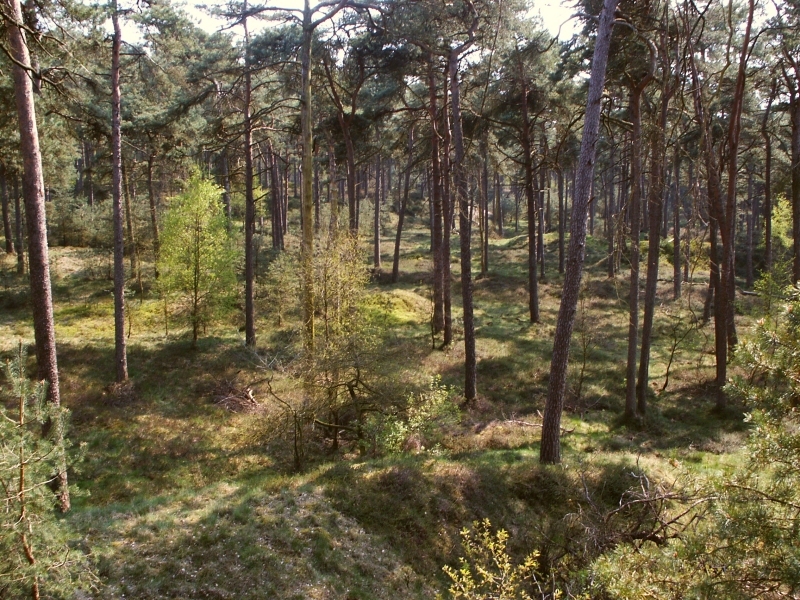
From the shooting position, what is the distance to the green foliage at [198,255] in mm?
18875

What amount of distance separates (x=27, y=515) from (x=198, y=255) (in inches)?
639

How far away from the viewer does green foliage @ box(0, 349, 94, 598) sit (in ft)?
12.6

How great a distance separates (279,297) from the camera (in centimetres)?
2177

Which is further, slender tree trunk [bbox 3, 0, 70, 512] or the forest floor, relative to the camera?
slender tree trunk [bbox 3, 0, 70, 512]

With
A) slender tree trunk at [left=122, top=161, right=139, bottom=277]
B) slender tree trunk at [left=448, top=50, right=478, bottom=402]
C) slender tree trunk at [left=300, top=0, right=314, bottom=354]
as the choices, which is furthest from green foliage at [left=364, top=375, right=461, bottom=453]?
slender tree trunk at [left=122, top=161, right=139, bottom=277]

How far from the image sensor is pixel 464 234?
14.8m

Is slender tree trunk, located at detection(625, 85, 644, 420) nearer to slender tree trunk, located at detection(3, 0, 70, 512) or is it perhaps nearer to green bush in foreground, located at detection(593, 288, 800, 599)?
green bush in foreground, located at detection(593, 288, 800, 599)

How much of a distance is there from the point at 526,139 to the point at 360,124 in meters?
6.92

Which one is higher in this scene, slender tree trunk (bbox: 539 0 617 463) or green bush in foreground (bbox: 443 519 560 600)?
slender tree trunk (bbox: 539 0 617 463)

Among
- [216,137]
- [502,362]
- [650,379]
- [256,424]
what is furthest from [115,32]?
[650,379]

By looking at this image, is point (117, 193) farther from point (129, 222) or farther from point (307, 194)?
point (129, 222)

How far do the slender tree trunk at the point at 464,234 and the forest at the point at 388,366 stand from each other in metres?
0.10

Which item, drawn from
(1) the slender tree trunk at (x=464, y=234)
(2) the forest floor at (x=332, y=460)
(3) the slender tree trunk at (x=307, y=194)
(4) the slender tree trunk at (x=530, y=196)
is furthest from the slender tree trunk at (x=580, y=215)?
(4) the slender tree trunk at (x=530, y=196)

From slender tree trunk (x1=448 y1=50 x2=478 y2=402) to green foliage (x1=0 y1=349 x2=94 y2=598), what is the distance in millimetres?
11279
